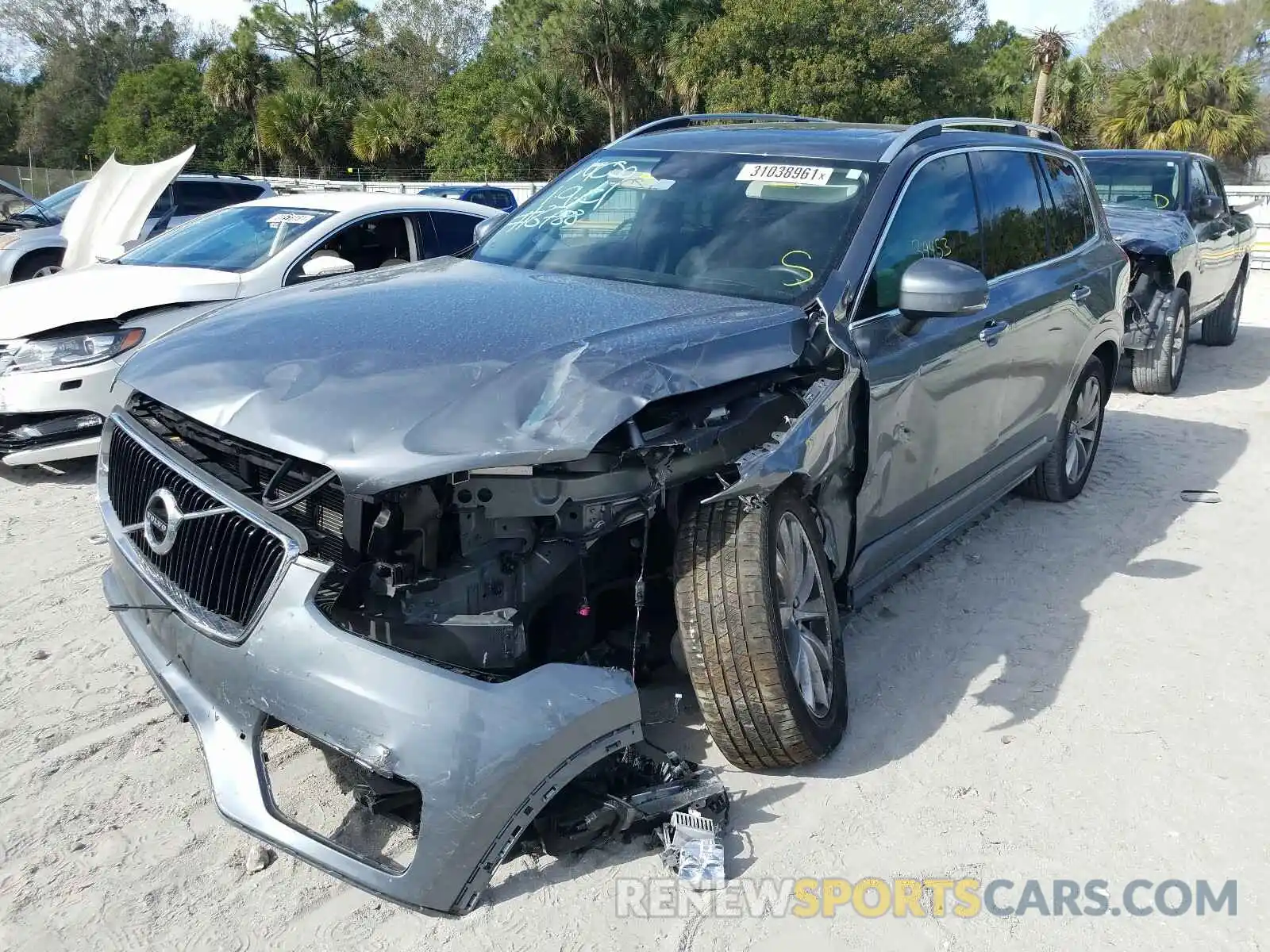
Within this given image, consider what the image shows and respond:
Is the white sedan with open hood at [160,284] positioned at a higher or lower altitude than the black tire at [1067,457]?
higher

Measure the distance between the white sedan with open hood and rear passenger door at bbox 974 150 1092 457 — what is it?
3.38m

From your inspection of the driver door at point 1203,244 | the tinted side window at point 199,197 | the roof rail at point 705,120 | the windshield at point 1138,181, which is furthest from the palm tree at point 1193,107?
the roof rail at point 705,120

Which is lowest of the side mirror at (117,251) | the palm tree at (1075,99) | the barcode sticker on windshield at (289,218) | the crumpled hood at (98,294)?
the crumpled hood at (98,294)

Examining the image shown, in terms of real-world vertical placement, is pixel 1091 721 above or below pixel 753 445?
below

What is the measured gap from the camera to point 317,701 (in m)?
2.44

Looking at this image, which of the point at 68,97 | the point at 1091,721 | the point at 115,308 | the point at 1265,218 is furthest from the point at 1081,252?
the point at 68,97

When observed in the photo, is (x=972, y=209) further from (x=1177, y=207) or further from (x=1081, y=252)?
(x=1177, y=207)

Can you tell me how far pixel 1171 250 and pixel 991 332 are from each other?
17.1 feet

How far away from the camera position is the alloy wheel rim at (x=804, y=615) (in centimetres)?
313

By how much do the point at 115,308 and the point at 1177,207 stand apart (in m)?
8.79

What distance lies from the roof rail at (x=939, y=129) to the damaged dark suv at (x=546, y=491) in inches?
0.7

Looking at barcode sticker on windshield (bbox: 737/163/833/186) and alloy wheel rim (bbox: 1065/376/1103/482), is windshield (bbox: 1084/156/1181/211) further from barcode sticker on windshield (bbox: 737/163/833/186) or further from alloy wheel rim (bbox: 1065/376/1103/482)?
barcode sticker on windshield (bbox: 737/163/833/186)

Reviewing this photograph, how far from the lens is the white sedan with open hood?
5777 mm

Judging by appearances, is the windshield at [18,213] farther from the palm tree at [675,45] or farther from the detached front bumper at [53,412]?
the palm tree at [675,45]
